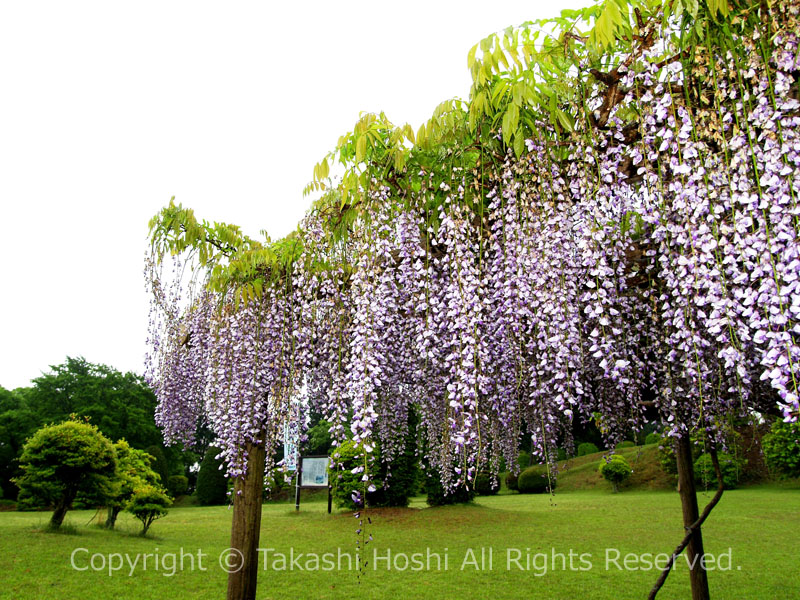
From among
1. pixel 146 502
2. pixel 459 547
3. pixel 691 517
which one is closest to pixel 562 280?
pixel 691 517

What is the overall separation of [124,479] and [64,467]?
4.91ft

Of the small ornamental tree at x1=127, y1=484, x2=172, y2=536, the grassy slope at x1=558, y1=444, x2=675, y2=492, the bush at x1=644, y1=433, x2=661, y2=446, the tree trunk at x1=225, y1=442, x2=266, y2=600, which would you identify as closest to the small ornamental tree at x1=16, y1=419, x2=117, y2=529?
the small ornamental tree at x1=127, y1=484, x2=172, y2=536

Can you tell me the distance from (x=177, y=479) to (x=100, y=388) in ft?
22.1

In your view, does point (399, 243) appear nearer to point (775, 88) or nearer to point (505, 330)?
point (505, 330)

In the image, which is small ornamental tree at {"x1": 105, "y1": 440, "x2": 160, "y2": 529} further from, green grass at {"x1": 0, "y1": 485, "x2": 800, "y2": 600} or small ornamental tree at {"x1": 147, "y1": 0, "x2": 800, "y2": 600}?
small ornamental tree at {"x1": 147, "y1": 0, "x2": 800, "y2": 600}

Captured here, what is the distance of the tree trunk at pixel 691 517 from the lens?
4496 millimetres

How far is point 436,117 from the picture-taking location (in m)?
3.10

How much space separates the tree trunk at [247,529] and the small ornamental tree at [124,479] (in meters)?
8.18

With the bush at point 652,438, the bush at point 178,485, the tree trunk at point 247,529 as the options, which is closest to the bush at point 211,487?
the bush at point 178,485

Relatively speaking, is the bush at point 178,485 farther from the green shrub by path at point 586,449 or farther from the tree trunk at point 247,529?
the tree trunk at point 247,529

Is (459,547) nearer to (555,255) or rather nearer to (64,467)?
(64,467)

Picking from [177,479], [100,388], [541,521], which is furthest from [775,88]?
[100,388]

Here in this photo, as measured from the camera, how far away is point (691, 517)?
4684 millimetres

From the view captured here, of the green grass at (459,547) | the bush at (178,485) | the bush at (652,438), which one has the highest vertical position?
the bush at (652,438)
